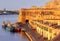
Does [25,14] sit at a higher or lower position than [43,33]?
lower

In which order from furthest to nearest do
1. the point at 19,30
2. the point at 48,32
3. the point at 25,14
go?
1. the point at 25,14
2. the point at 19,30
3. the point at 48,32

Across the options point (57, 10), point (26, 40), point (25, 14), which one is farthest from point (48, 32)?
point (57, 10)

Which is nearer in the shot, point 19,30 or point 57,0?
point 19,30

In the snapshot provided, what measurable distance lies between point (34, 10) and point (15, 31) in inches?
875

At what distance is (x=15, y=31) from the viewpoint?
38.6 meters

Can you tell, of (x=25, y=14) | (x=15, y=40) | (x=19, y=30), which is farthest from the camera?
(x=25, y=14)

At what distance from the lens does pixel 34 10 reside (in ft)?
198

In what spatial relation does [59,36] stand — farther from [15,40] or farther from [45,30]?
[15,40]

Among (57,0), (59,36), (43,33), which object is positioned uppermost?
(59,36)

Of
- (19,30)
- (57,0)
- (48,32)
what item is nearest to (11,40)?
(48,32)

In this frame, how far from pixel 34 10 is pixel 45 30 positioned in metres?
34.5

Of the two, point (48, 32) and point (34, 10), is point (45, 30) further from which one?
point (34, 10)

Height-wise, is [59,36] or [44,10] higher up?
[59,36]

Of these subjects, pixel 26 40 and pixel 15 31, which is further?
pixel 15 31
